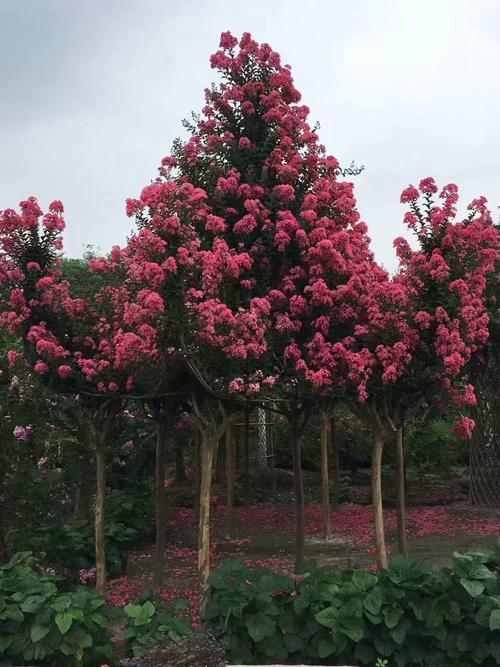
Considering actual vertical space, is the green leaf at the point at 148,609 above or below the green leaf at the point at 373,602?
below

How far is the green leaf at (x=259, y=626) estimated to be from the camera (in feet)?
17.5

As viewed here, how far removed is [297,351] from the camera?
7383 mm

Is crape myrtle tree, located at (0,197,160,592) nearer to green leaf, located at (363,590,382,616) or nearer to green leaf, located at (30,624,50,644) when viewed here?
green leaf, located at (30,624,50,644)

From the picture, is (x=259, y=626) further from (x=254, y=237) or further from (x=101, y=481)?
(x=254, y=237)

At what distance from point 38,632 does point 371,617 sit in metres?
2.49

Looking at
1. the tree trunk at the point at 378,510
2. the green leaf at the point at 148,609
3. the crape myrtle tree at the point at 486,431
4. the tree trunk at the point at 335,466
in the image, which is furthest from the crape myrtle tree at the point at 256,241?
the crape myrtle tree at the point at 486,431

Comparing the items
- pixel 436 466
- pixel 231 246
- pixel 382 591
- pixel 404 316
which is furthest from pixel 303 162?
pixel 436 466

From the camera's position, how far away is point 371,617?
5191 mm

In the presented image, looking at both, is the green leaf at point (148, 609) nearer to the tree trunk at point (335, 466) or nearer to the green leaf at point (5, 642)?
the green leaf at point (5, 642)

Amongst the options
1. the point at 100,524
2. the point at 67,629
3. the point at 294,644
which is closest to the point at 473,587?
the point at 294,644

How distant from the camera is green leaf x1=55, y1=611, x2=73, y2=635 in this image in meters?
5.18

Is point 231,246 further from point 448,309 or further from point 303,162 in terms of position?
point 448,309

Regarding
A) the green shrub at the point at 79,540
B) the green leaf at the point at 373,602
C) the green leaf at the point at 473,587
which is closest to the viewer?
the green leaf at the point at 473,587

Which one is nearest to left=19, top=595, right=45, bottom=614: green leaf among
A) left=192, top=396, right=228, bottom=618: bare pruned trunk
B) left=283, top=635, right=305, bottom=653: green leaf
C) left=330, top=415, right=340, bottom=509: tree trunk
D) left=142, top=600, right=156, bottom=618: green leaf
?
left=142, top=600, right=156, bottom=618: green leaf
